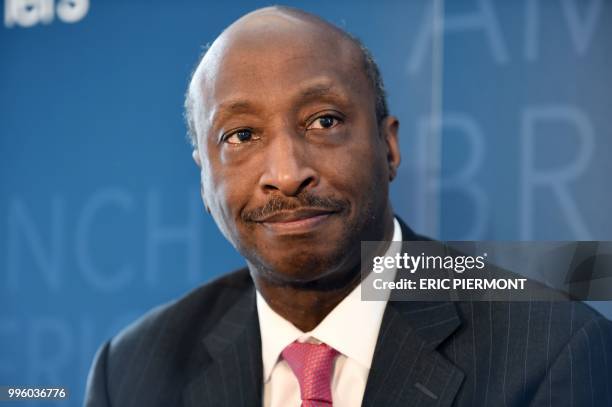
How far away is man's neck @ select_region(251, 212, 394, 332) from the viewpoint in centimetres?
166

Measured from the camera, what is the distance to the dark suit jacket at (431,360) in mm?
1438

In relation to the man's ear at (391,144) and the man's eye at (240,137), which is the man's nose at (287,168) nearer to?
the man's eye at (240,137)

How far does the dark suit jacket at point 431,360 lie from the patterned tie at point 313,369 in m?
0.09

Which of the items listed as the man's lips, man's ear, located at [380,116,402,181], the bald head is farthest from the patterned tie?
the bald head

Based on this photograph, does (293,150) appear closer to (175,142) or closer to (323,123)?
(323,123)

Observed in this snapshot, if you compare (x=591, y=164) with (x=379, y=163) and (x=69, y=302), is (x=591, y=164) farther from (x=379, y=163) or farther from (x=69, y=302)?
(x=69, y=302)

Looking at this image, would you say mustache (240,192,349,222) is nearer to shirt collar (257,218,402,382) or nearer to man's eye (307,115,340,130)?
man's eye (307,115,340,130)

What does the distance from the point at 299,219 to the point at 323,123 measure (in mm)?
201

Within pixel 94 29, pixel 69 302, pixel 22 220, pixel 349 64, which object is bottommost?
pixel 69 302

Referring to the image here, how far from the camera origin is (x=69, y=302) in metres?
2.40

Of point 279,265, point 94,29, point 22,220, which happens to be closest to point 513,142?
point 279,265

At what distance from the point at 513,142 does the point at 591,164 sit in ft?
0.61

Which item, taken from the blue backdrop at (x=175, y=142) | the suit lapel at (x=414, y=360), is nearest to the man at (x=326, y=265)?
the suit lapel at (x=414, y=360)

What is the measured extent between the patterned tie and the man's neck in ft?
0.22
